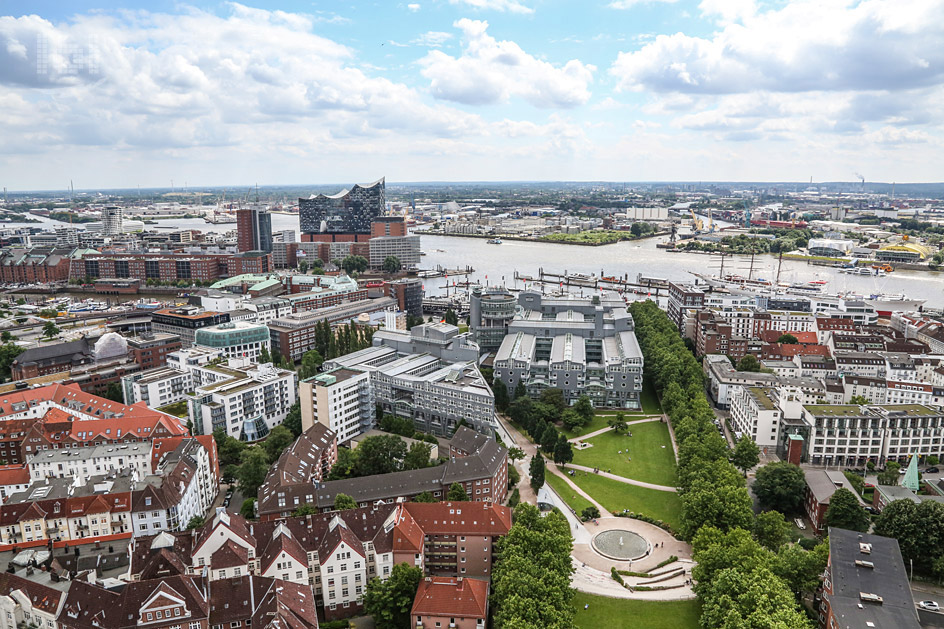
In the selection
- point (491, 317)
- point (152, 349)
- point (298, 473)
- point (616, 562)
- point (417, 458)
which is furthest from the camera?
point (491, 317)

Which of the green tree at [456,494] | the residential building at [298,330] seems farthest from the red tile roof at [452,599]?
the residential building at [298,330]

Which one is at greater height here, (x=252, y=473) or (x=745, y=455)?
(x=745, y=455)

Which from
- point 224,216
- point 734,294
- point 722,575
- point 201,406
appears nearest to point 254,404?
point 201,406

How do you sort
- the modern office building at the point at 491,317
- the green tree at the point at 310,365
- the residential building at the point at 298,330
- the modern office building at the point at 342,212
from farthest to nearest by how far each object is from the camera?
the modern office building at the point at 342,212
the modern office building at the point at 491,317
the residential building at the point at 298,330
the green tree at the point at 310,365

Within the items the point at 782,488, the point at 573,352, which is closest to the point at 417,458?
the point at 782,488

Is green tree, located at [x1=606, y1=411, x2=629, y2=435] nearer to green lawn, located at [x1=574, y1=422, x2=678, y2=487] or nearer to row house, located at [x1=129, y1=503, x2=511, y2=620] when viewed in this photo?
green lawn, located at [x1=574, y1=422, x2=678, y2=487]

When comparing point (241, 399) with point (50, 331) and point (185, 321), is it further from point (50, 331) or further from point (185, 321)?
point (50, 331)

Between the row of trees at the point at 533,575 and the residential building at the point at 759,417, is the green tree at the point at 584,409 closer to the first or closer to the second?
the residential building at the point at 759,417
